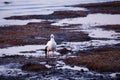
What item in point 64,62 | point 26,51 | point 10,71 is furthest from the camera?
point 26,51

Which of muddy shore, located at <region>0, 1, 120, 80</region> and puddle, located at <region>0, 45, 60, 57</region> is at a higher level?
muddy shore, located at <region>0, 1, 120, 80</region>

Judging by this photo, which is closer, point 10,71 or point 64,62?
point 10,71

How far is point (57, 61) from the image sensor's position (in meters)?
23.7

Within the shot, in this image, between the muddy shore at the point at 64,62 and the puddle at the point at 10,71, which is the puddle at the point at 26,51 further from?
the puddle at the point at 10,71

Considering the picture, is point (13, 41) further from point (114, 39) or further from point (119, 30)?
point (119, 30)

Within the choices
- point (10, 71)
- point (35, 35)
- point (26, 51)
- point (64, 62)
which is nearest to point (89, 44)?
point (26, 51)

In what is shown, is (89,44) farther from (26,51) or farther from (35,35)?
(35,35)

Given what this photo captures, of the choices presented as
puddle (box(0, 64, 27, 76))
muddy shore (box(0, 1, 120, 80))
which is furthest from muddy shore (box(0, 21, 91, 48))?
puddle (box(0, 64, 27, 76))

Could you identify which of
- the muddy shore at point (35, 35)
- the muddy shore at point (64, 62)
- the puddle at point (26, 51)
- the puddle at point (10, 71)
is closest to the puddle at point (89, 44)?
the muddy shore at point (64, 62)

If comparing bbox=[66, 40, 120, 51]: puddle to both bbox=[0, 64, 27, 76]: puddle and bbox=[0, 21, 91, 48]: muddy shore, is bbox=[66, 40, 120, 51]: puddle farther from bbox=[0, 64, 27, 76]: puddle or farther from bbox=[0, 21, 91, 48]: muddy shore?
bbox=[0, 64, 27, 76]: puddle

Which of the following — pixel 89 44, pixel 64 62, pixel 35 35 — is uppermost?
pixel 64 62

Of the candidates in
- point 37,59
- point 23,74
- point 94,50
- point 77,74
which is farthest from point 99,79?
point 94,50

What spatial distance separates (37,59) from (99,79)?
670 centimetres

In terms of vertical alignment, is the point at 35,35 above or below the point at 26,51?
below
